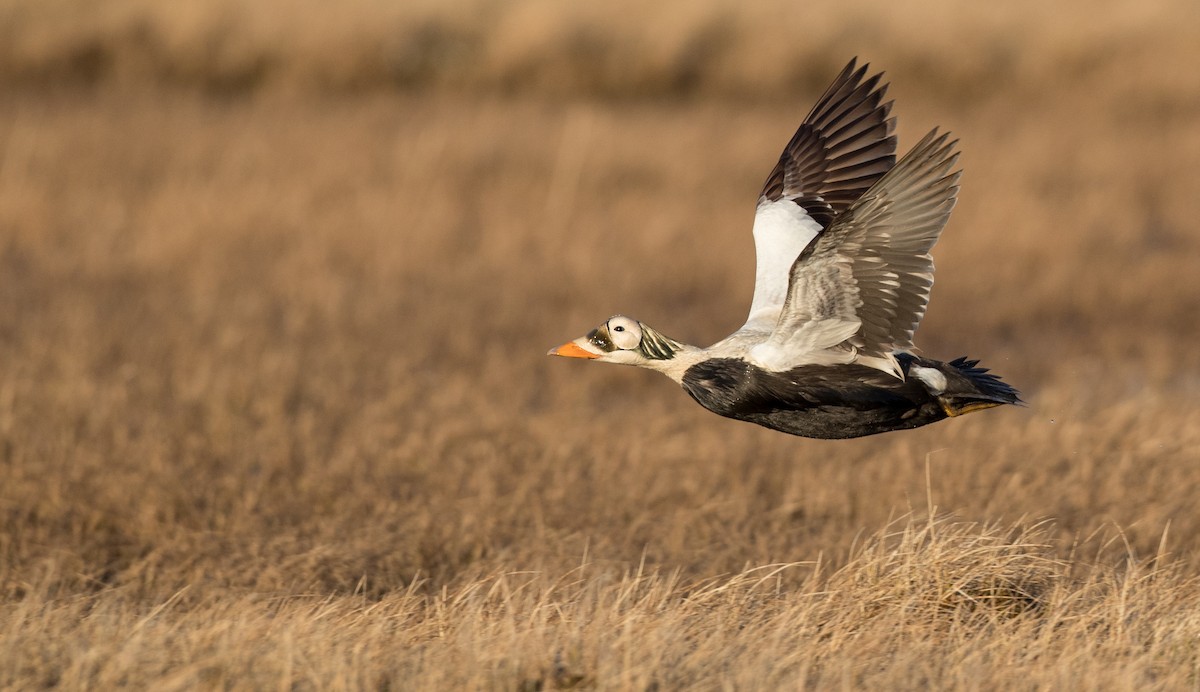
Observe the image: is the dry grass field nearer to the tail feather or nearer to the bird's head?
the tail feather

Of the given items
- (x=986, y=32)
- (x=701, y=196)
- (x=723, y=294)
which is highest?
(x=986, y=32)

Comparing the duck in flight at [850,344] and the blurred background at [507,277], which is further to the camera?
the blurred background at [507,277]

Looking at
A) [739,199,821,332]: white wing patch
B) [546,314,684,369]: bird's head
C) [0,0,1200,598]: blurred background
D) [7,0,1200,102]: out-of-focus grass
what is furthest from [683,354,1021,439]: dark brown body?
[7,0,1200,102]: out-of-focus grass

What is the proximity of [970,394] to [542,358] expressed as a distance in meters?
4.25

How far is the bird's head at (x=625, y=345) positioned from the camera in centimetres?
478

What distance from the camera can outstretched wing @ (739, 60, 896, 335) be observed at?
221 inches

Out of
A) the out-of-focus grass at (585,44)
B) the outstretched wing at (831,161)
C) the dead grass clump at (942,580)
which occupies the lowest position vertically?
the dead grass clump at (942,580)

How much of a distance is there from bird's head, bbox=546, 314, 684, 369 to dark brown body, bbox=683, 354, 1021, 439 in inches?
4.8

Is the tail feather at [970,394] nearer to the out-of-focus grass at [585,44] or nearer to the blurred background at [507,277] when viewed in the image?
the blurred background at [507,277]

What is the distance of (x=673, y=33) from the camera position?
14.2 meters

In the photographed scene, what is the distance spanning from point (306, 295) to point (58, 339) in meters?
1.63

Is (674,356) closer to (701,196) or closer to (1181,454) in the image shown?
(1181,454)

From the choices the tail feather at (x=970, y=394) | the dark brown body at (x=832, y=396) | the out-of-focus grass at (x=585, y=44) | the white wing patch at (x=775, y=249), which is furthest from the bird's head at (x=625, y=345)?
the out-of-focus grass at (x=585, y=44)

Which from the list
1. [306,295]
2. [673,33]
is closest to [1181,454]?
[306,295]
